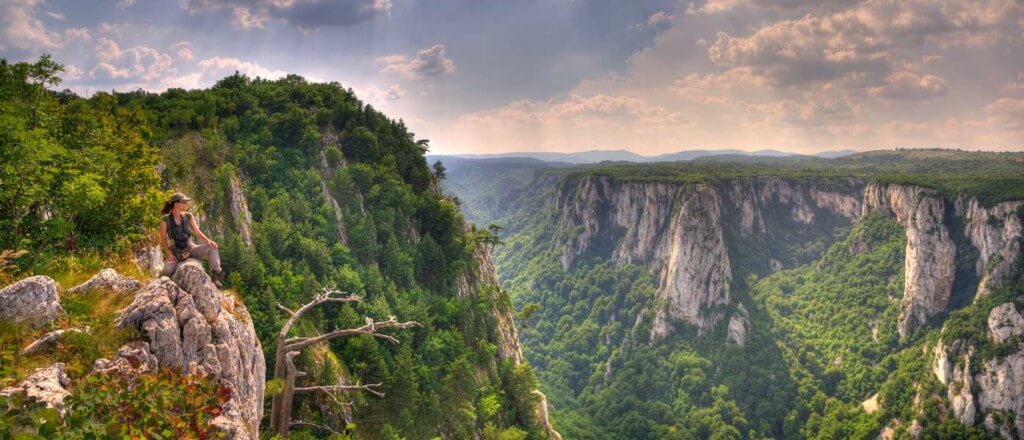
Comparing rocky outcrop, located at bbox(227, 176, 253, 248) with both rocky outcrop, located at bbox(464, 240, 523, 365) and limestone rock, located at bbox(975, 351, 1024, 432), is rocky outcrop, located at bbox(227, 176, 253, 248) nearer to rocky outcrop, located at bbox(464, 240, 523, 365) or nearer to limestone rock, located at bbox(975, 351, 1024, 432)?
rocky outcrop, located at bbox(464, 240, 523, 365)

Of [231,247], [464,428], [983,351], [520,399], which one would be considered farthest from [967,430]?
[231,247]

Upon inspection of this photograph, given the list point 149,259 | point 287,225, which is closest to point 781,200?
point 287,225

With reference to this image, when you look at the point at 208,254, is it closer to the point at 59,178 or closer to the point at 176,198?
the point at 176,198

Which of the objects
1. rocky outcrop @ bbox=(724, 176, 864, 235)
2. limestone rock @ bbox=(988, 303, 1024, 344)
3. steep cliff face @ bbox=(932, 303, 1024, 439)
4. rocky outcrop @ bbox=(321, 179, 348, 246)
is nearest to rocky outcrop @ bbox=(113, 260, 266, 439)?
rocky outcrop @ bbox=(321, 179, 348, 246)

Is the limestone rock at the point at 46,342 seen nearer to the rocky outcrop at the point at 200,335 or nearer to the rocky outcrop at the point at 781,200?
the rocky outcrop at the point at 200,335

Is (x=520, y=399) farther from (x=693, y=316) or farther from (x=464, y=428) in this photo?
(x=693, y=316)

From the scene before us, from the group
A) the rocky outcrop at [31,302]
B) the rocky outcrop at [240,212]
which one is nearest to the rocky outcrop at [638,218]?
the rocky outcrop at [240,212]

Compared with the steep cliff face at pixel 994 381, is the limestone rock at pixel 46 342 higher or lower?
higher
